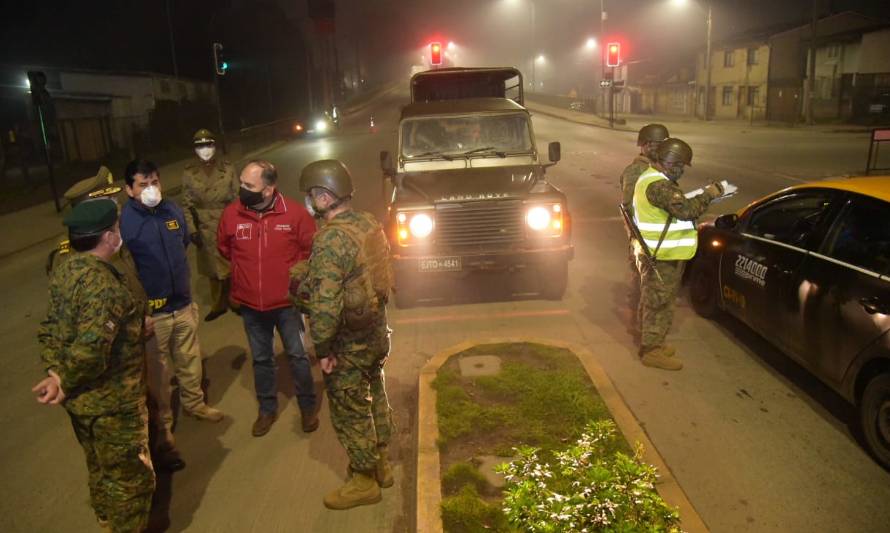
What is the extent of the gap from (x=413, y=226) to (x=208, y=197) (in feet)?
7.02

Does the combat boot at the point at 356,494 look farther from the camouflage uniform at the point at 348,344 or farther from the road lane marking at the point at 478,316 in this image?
the road lane marking at the point at 478,316

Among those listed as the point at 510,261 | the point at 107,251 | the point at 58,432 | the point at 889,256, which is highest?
the point at 107,251

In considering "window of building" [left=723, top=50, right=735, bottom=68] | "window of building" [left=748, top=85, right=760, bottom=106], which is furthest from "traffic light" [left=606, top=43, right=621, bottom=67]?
"window of building" [left=723, top=50, right=735, bottom=68]

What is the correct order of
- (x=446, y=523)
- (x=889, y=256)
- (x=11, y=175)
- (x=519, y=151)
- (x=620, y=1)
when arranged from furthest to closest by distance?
1. (x=620, y=1)
2. (x=11, y=175)
3. (x=519, y=151)
4. (x=889, y=256)
5. (x=446, y=523)

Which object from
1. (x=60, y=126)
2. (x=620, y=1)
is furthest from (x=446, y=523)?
(x=620, y=1)

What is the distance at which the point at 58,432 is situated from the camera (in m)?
5.18

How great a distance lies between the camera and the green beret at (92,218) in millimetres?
3154

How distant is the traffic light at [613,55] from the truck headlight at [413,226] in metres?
32.5

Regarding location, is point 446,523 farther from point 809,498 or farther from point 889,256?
point 889,256

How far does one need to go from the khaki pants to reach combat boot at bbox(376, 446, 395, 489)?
161 centimetres

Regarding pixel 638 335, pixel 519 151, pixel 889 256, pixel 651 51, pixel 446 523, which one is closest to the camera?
pixel 446 523

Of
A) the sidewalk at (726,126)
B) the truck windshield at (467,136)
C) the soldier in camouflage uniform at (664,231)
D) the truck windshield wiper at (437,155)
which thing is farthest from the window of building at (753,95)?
the soldier in camouflage uniform at (664,231)

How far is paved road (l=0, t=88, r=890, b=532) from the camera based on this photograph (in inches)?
153

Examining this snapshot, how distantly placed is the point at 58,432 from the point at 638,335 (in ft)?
17.2
